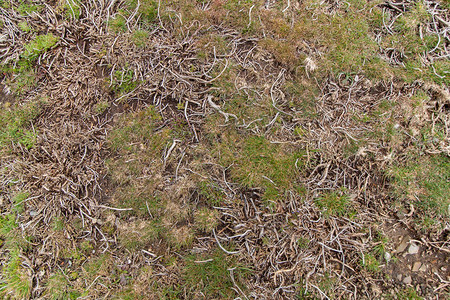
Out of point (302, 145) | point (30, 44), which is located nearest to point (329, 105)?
point (302, 145)

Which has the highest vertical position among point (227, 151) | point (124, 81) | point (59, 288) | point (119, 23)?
point (119, 23)

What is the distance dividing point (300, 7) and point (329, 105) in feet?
4.48

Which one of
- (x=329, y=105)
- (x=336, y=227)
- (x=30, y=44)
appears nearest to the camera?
(x=336, y=227)

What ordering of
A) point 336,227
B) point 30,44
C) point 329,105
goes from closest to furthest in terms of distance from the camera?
1. point 336,227
2. point 329,105
3. point 30,44

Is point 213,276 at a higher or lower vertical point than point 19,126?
lower

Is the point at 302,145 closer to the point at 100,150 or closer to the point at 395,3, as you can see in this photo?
the point at 395,3

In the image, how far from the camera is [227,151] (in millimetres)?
2963

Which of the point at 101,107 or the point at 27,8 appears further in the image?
the point at 27,8

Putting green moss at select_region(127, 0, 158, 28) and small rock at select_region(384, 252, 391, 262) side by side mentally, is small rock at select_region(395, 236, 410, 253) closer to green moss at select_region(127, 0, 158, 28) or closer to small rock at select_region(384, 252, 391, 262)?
small rock at select_region(384, 252, 391, 262)

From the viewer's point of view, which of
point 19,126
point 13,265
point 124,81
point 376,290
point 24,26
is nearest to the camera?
point 376,290

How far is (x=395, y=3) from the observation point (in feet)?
10.6

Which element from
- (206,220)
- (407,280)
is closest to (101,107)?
(206,220)

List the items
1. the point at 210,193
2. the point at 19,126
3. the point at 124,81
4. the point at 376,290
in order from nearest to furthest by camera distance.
→ the point at 376,290 → the point at 210,193 → the point at 124,81 → the point at 19,126

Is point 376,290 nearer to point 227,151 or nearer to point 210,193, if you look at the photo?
point 210,193
